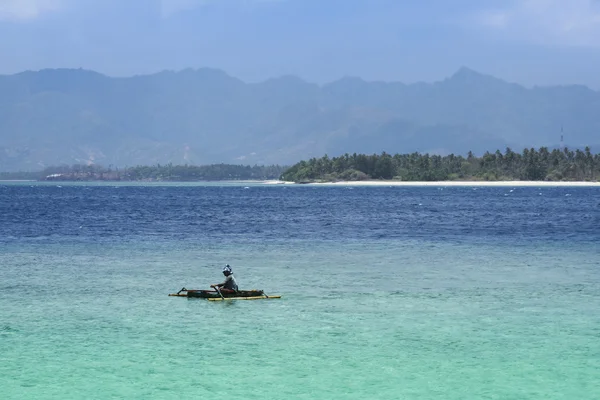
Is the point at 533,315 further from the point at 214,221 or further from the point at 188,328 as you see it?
the point at 214,221

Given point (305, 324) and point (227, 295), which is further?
point (227, 295)

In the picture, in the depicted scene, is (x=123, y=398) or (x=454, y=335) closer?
(x=123, y=398)

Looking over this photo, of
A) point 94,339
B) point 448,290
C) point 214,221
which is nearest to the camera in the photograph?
point 94,339

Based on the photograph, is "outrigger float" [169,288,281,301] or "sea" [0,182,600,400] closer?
"sea" [0,182,600,400]

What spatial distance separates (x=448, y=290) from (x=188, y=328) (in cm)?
1621

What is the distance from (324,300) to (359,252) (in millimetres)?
26665

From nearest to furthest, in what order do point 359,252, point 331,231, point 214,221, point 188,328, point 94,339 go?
point 94,339 < point 188,328 < point 359,252 < point 331,231 < point 214,221

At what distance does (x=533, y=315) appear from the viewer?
3778 centimetres

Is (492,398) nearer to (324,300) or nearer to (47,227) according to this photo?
(324,300)

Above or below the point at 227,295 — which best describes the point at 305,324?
below

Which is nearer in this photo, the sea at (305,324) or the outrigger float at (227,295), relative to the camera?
the sea at (305,324)

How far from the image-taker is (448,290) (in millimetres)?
45219

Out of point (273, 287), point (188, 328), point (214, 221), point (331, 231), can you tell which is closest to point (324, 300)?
point (273, 287)

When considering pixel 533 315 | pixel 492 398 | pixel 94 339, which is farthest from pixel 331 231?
pixel 492 398
